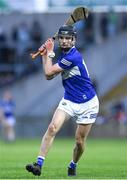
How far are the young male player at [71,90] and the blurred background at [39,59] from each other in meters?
22.1

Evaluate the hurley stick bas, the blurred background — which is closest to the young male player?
the hurley stick bas

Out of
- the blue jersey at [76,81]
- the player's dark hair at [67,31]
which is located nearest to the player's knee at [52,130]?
the blue jersey at [76,81]

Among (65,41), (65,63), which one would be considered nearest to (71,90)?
(65,63)

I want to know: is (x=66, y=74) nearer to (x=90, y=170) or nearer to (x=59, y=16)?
(x=90, y=170)

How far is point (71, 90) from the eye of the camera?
15258mm

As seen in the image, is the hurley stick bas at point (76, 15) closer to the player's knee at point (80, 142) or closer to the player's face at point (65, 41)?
the player's face at point (65, 41)

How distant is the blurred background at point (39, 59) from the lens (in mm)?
37969

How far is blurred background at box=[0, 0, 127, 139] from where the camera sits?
37969mm

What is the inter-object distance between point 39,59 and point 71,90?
→ 22.6 metres

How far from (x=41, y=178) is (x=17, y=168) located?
3.02 m

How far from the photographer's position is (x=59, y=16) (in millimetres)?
38344

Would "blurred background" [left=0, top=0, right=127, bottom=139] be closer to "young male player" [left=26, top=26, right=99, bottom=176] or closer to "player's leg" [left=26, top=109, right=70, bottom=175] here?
"young male player" [left=26, top=26, right=99, bottom=176]

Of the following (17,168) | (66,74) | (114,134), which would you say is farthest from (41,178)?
(114,134)

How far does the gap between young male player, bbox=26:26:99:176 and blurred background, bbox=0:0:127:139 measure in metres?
22.1
